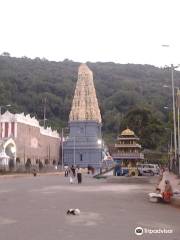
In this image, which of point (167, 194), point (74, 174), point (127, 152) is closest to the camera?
point (167, 194)

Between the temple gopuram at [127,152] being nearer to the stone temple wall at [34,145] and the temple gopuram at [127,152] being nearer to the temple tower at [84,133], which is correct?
the stone temple wall at [34,145]

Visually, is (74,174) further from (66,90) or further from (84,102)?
(66,90)

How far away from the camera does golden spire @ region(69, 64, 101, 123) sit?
89688 millimetres

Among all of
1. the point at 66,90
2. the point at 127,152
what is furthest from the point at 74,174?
the point at 66,90

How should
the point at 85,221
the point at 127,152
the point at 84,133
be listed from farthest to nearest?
the point at 84,133, the point at 127,152, the point at 85,221

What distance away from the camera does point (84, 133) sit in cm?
8981

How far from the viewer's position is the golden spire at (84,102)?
294 feet

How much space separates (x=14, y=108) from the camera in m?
110

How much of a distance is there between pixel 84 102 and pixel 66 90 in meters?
48.5

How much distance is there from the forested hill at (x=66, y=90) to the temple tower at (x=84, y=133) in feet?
63.3

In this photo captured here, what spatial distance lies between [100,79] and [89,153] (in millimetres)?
71383

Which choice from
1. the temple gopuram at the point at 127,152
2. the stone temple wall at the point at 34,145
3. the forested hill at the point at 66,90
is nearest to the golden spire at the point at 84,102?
the stone temple wall at the point at 34,145

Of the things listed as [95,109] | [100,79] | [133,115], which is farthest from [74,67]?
[133,115]

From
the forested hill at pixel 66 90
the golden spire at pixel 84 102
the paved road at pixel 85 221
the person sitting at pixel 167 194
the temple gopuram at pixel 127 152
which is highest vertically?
the forested hill at pixel 66 90
